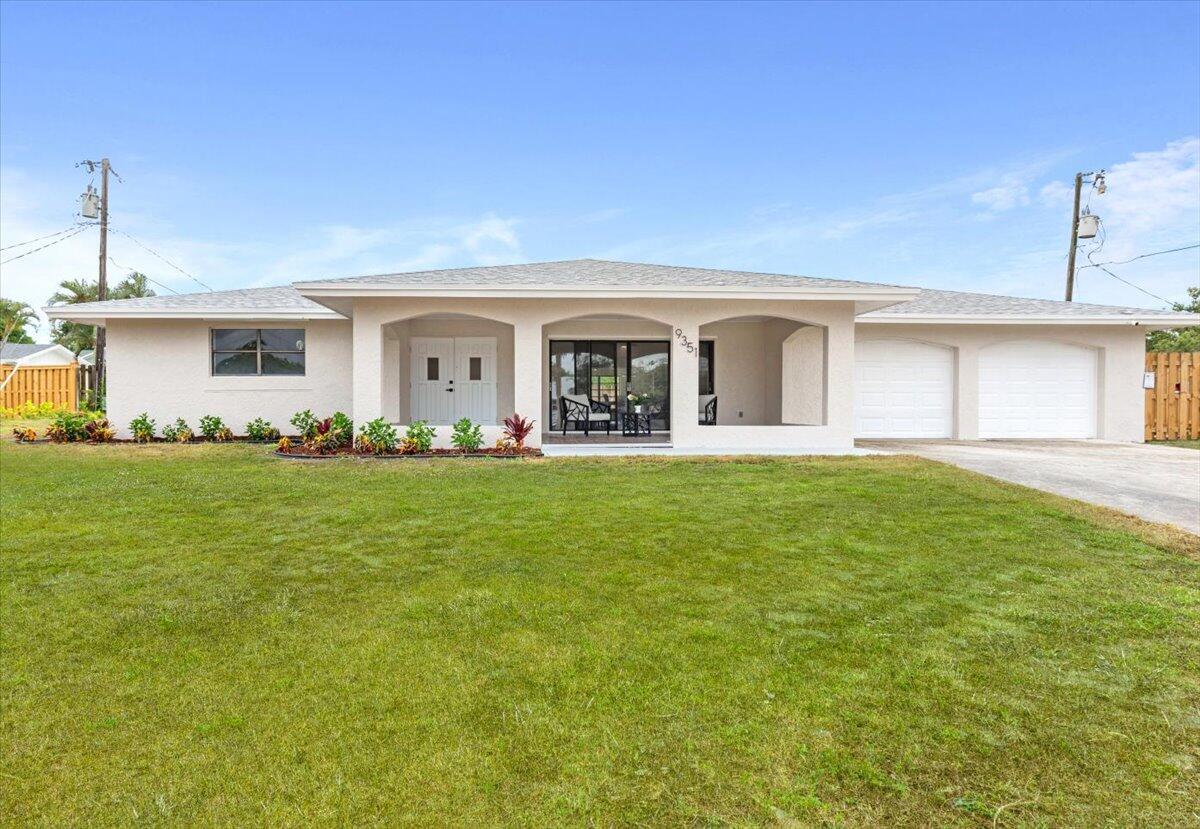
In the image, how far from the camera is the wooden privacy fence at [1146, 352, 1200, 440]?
1639cm

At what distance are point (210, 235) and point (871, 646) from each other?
128 feet

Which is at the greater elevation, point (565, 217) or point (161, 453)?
point (565, 217)

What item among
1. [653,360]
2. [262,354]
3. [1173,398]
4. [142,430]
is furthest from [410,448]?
[1173,398]

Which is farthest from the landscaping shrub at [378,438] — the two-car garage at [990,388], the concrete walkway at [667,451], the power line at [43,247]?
the power line at [43,247]

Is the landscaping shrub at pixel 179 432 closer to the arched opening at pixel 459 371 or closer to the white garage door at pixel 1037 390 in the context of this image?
the arched opening at pixel 459 371

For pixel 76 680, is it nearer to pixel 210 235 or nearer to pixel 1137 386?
pixel 1137 386

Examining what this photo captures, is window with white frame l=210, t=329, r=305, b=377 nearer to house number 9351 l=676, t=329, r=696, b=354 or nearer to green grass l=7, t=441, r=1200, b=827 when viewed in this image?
house number 9351 l=676, t=329, r=696, b=354

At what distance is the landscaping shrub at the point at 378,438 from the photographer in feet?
40.3

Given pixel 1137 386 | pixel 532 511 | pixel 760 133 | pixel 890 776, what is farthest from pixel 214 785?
pixel 760 133

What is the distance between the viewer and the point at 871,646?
3.58m

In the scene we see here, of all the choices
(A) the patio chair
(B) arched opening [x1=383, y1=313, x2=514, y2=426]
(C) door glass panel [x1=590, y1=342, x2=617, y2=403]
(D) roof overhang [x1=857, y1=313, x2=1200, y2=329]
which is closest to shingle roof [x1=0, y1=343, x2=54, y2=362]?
(B) arched opening [x1=383, y1=313, x2=514, y2=426]

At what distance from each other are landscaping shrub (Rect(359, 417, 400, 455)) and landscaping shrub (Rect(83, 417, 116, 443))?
283 inches

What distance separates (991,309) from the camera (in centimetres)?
1555

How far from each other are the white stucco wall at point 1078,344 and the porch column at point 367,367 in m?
10.8
